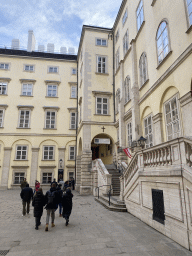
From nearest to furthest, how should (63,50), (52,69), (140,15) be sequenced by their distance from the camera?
(140,15)
(52,69)
(63,50)

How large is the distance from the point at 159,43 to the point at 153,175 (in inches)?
325

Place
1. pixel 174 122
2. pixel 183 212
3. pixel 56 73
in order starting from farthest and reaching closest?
pixel 56 73
pixel 174 122
pixel 183 212

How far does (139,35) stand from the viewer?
15031 millimetres

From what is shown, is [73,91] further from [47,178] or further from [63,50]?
[47,178]

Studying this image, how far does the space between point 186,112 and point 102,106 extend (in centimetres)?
1324

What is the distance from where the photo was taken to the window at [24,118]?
86.0 ft

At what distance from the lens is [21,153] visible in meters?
25.3

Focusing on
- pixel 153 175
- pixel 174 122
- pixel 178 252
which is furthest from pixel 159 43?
pixel 178 252

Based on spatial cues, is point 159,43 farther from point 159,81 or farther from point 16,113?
point 16,113

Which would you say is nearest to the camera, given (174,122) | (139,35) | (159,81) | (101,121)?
(174,122)

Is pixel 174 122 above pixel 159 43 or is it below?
below

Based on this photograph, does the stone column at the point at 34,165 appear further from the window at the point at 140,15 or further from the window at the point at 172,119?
the window at the point at 172,119

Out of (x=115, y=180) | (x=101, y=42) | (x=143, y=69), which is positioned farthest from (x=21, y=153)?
(x=143, y=69)

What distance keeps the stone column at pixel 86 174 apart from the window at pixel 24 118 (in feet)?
36.5
